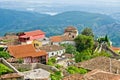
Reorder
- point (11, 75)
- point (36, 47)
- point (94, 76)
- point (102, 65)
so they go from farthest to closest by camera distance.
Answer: point (36, 47)
point (102, 65)
point (94, 76)
point (11, 75)

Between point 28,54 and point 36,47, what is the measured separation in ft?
29.3

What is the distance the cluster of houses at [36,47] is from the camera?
48.5 m

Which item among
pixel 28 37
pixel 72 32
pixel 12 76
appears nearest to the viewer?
pixel 12 76

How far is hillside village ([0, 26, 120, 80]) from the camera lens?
1310 inches

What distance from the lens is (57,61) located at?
165ft

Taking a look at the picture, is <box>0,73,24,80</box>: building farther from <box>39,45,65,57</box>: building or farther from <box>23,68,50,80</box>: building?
<box>39,45,65,57</box>: building

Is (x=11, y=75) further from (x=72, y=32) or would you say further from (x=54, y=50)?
(x=72, y=32)

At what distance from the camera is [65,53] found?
62.8 metres

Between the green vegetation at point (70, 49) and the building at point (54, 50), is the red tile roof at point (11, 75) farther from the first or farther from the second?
the green vegetation at point (70, 49)

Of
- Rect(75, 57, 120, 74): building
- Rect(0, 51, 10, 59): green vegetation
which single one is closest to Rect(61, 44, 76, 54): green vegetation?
Rect(75, 57, 120, 74): building

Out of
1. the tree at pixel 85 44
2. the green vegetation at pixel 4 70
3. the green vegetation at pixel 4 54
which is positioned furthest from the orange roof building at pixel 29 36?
the green vegetation at pixel 4 70

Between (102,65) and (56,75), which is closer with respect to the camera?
(56,75)

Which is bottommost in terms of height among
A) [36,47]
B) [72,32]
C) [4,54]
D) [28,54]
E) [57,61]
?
[57,61]

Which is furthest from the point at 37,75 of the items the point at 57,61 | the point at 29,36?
the point at 29,36
